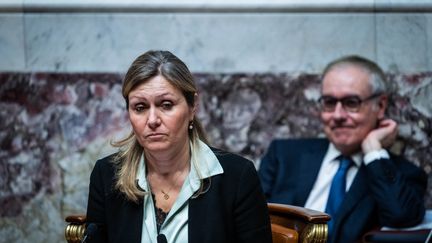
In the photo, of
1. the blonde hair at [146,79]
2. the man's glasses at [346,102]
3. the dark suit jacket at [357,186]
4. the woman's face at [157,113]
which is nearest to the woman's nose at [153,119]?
the woman's face at [157,113]

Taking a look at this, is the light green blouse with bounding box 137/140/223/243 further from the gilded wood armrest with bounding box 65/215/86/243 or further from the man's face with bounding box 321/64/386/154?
the man's face with bounding box 321/64/386/154

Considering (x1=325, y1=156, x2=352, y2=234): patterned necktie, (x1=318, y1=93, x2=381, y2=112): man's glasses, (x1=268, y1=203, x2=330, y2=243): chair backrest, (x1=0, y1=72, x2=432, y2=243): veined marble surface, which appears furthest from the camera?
(x1=0, y1=72, x2=432, y2=243): veined marble surface

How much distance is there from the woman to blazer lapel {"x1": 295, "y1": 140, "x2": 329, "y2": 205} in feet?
4.22

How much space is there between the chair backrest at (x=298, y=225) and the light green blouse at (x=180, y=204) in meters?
0.37

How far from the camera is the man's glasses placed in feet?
13.8

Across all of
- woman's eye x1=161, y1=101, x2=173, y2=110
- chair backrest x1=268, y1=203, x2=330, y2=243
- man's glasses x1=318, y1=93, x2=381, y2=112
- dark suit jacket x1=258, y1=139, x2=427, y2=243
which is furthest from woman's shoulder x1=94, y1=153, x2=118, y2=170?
man's glasses x1=318, y1=93, x2=381, y2=112

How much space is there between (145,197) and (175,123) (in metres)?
0.32

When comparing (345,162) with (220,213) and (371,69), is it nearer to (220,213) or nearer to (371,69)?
(371,69)

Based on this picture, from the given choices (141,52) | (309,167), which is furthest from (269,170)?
→ (141,52)

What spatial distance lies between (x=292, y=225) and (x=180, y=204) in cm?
52

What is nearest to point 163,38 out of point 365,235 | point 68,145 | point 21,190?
point 68,145

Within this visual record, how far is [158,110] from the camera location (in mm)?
2850

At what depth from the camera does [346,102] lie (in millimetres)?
4238

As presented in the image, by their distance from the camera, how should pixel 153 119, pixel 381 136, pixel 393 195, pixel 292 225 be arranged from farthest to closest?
1. pixel 381 136
2. pixel 393 195
3. pixel 292 225
4. pixel 153 119
